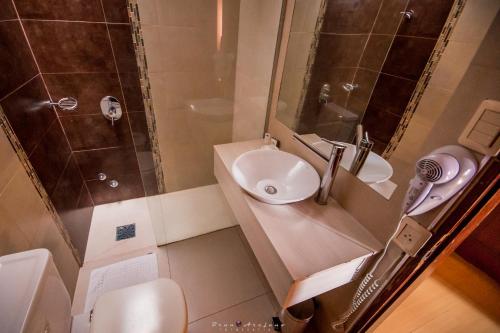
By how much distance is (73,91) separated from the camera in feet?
5.11

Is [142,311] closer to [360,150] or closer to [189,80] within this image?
[360,150]

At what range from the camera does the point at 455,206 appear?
0.66 m

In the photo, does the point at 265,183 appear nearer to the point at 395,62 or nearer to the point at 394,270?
the point at 394,270

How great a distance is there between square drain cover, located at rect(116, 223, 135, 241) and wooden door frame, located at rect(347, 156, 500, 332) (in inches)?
68.2

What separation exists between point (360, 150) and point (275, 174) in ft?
1.65

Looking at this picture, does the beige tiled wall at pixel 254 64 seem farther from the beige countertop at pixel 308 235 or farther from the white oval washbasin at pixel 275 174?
the beige countertop at pixel 308 235

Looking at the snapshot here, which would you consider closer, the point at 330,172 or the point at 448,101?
the point at 448,101

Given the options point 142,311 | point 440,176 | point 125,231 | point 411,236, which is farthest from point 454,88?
point 125,231

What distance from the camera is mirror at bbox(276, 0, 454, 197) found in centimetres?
77

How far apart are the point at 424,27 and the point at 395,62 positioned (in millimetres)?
125

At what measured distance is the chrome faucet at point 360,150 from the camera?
94 centimetres

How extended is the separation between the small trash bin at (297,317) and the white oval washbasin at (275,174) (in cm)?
66

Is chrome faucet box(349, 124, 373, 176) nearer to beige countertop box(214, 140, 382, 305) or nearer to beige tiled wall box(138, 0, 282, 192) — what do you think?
beige countertop box(214, 140, 382, 305)

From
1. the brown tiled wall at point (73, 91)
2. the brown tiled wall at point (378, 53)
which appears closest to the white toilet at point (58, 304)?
the brown tiled wall at point (73, 91)
